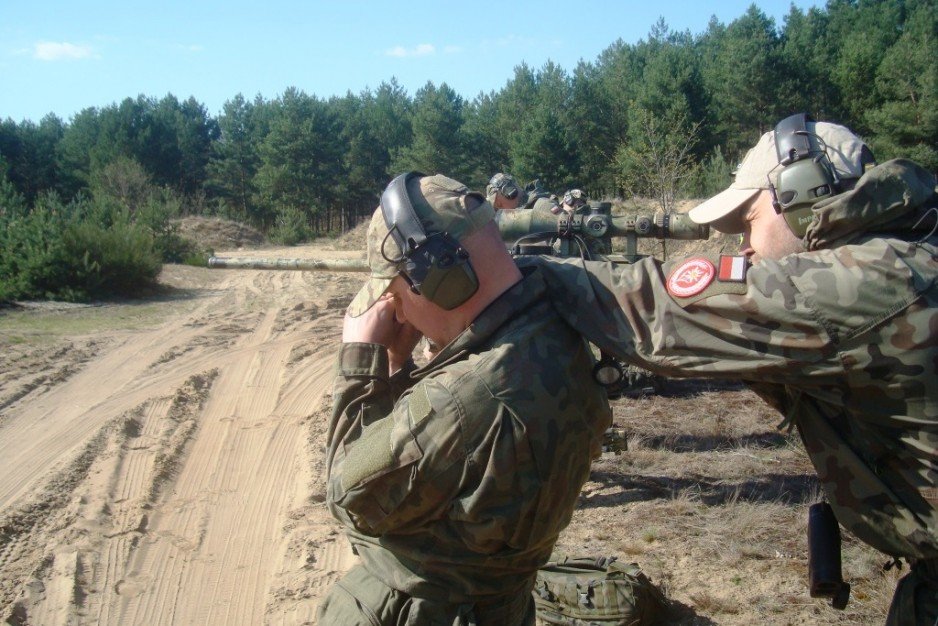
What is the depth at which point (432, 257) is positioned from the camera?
6.73 feet

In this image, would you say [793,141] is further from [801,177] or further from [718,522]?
[718,522]

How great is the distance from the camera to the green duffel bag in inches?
149

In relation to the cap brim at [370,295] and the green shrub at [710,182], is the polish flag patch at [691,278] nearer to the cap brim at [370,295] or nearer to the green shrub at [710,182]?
the cap brim at [370,295]

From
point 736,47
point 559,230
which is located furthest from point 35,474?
point 736,47

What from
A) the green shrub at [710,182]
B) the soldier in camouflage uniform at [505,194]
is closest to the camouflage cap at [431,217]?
the soldier in camouflage uniform at [505,194]

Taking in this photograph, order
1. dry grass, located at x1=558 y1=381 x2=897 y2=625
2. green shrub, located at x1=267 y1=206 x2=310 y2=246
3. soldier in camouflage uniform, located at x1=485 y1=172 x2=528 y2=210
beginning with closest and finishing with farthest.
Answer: dry grass, located at x1=558 y1=381 x2=897 y2=625 → soldier in camouflage uniform, located at x1=485 y1=172 x2=528 y2=210 → green shrub, located at x1=267 y1=206 x2=310 y2=246

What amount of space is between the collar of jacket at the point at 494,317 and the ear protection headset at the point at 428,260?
8cm

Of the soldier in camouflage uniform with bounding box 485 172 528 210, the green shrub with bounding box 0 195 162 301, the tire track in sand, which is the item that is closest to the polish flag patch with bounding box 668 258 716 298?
the tire track in sand

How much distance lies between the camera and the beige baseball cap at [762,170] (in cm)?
216

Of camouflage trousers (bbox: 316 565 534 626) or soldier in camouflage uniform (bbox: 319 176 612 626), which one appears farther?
camouflage trousers (bbox: 316 565 534 626)

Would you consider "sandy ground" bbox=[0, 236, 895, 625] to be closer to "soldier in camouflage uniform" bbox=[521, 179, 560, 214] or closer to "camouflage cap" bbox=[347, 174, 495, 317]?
"soldier in camouflage uniform" bbox=[521, 179, 560, 214]

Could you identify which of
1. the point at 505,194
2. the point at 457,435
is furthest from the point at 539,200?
the point at 457,435

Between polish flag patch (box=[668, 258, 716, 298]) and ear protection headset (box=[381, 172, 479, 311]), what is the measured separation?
20.4 inches

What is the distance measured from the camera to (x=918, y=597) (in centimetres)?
212
